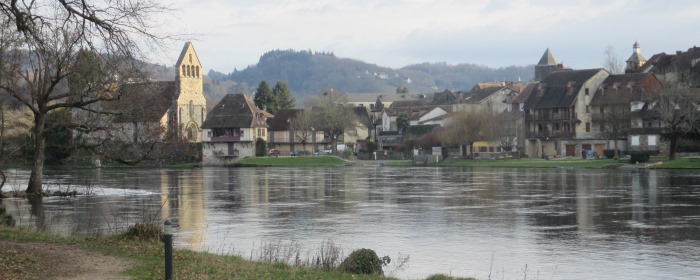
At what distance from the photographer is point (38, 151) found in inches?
1781

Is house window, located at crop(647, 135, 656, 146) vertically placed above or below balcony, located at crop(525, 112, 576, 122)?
below

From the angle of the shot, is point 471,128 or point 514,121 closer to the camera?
point 471,128

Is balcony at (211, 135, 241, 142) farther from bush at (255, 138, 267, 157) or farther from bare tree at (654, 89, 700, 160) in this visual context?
bare tree at (654, 89, 700, 160)

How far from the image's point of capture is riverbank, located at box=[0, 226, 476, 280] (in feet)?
56.9

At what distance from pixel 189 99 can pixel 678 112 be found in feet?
275

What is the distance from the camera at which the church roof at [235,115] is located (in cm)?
13888

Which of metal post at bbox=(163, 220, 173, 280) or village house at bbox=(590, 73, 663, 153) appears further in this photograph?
village house at bbox=(590, 73, 663, 153)

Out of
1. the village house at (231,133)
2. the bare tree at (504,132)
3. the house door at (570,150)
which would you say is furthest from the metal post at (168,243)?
the village house at (231,133)

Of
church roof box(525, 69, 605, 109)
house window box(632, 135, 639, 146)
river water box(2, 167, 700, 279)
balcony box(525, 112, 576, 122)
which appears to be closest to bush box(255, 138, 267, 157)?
balcony box(525, 112, 576, 122)

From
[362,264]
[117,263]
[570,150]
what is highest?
[570,150]

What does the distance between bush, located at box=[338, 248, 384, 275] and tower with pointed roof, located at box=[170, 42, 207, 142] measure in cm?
12255

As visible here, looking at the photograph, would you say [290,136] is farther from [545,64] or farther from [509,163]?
[545,64]

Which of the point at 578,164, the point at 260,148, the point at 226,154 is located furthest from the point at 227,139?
the point at 578,164

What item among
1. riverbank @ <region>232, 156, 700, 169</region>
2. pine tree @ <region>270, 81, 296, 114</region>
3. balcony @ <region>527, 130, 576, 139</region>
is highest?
pine tree @ <region>270, 81, 296, 114</region>
